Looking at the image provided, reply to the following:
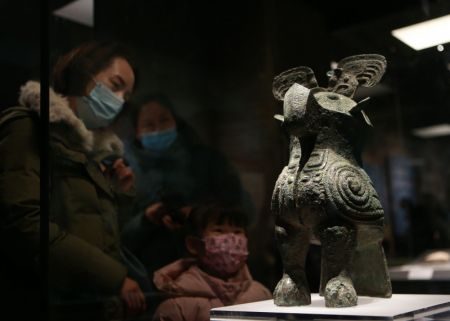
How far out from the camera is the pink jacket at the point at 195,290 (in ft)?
8.34

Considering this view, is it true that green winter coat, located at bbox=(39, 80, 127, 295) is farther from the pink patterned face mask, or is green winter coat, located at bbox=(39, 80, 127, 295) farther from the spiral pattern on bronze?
the spiral pattern on bronze

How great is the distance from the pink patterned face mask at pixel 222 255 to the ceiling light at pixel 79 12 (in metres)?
1.12

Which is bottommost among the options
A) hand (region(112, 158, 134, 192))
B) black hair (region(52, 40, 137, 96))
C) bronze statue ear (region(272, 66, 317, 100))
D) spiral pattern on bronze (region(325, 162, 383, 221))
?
spiral pattern on bronze (region(325, 162, 383, 221))

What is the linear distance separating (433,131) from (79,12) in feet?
5.91

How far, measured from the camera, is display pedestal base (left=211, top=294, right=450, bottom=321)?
143 cm

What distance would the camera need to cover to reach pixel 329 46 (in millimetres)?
2773

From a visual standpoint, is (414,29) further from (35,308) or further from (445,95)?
(35,308)

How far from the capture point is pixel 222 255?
267 cm

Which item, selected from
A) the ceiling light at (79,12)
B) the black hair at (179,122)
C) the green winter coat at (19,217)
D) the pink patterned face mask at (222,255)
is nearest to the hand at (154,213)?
the pink patterned face mask at (222,255)

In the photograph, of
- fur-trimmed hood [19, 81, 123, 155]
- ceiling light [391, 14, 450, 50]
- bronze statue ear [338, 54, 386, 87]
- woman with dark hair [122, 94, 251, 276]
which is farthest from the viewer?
woman with dark hair [122, 94, 251, 276]

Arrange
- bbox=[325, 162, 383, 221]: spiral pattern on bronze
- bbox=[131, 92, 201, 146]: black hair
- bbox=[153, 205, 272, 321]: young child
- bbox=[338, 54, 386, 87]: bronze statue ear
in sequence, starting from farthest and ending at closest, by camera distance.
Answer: bbox=[131, 92, 201, 146]: black hair, bbox=[153, 205, 272, 321]: young child, bbox=[338, 54, 386, 87]: bronze statue ear, bbox=[325, 162, 383, 221]: spiral pattern on bronze

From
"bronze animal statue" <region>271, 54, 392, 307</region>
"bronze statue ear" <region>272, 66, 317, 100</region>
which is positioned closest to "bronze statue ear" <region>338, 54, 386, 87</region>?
"bronze animal statue" <region>271, 54, 392, 307</region>

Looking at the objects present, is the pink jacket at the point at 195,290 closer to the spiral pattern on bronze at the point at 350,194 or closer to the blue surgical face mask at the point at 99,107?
the blue surgical face mask at the point at 99,107

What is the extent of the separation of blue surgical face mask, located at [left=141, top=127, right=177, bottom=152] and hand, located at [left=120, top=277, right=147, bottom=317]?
622mm
